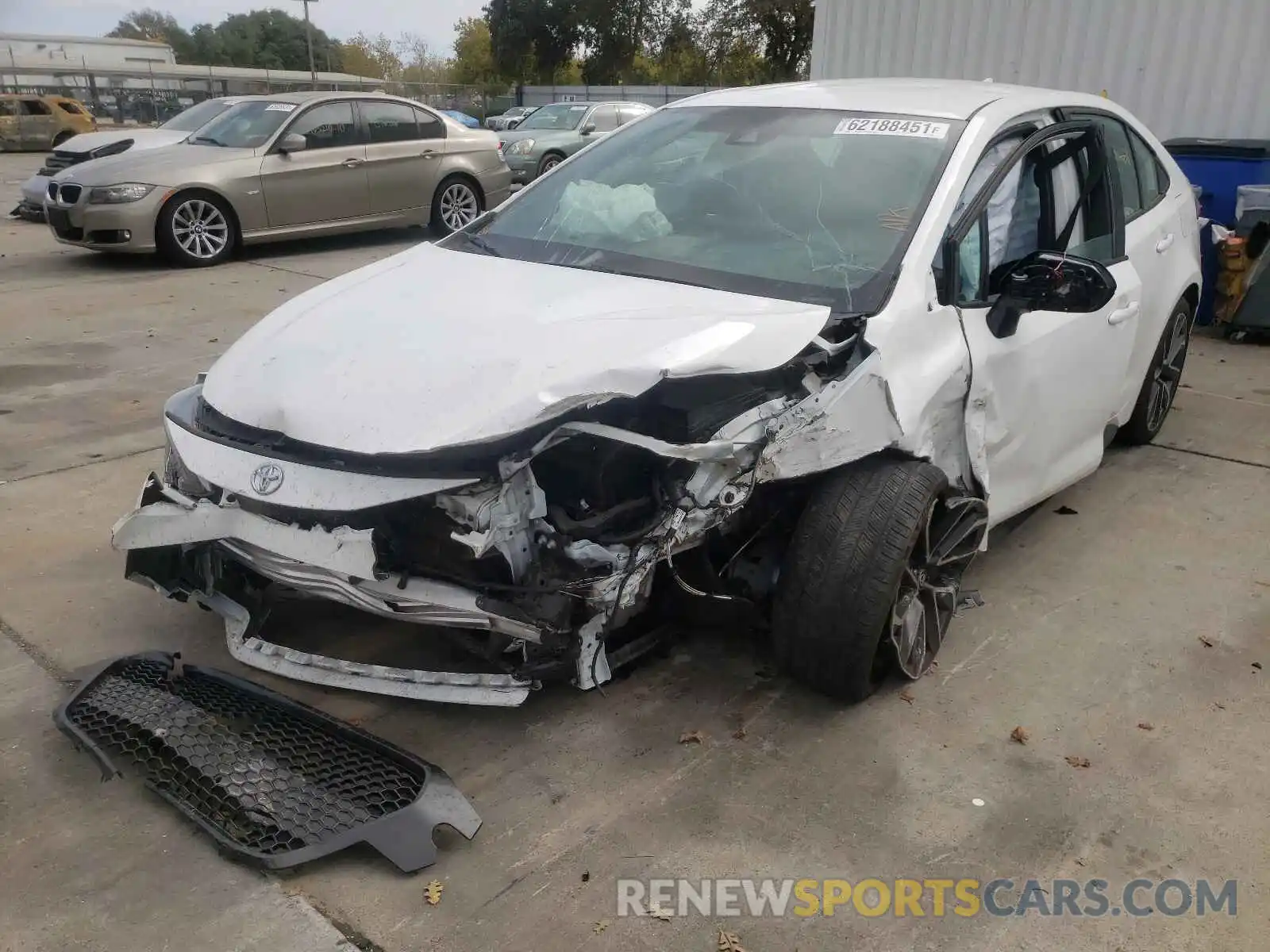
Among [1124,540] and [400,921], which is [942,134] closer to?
[1124,540]

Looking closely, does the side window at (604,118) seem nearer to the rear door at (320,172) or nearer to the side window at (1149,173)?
the rear door at (320,172)

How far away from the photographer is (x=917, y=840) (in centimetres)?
255

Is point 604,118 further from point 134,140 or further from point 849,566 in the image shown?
point 849,566

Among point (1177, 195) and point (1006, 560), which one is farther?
point (1177, 195)

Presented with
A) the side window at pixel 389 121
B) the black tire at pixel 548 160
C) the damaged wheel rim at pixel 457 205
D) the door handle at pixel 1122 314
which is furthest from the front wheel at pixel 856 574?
the black tire at pixel 548 160

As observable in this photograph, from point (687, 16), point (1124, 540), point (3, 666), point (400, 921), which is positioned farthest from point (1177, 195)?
point (687, 16)

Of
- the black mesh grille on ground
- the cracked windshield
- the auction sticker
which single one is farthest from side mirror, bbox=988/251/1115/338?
the black mesh grille on ground

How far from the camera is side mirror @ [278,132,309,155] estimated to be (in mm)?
10000

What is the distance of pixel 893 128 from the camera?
3512 mm

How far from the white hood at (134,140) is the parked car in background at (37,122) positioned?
1399 centimetres

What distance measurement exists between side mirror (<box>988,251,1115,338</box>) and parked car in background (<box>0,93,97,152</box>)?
25.8 meters

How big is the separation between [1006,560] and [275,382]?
2.74m

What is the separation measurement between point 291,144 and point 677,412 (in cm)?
859

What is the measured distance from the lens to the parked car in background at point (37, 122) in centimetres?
2384
